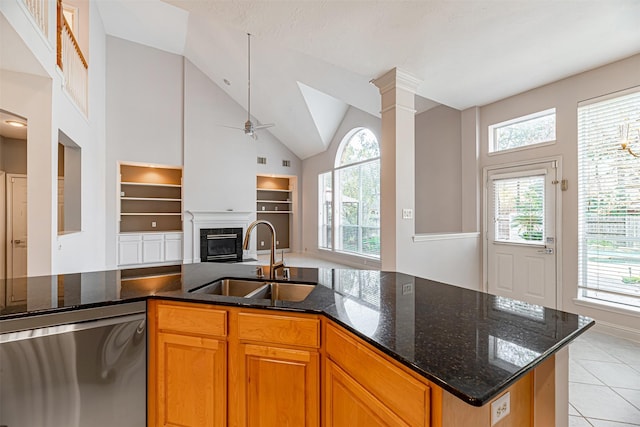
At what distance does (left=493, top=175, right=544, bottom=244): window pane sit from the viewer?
12.9 ft

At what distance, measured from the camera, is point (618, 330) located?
127 inches

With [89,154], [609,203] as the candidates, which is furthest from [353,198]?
[89,154]

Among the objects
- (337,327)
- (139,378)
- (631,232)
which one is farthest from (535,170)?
(139,378)

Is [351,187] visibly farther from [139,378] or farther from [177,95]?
[139,378]

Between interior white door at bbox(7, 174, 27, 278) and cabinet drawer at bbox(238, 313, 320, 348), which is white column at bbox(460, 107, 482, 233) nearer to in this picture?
cabinet drawer at bbox(238, 313, 320, 348)

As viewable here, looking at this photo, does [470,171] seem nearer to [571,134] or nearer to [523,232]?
[523,232]

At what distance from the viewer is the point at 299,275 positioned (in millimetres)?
2057

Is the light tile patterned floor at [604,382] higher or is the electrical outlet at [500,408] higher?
the electrical outlet at [500,408]

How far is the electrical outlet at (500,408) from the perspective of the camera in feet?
3.08

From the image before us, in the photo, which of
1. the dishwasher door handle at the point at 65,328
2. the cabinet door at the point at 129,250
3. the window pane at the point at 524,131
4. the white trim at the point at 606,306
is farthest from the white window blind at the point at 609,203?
the cabinet door at the point at 129,250

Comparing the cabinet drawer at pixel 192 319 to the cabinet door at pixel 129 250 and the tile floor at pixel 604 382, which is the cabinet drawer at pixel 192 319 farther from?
the cabinet door at pixel 129 250

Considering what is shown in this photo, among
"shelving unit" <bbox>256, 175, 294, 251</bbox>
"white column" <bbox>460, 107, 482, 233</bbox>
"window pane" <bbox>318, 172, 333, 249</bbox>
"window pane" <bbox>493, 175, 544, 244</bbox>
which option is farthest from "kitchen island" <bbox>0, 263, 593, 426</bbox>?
"shelving unit" <bbox>256, 175, 294, 251</bbox>

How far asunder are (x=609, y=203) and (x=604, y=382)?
1.98 m

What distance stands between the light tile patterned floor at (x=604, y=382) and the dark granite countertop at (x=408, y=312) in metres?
1.31
